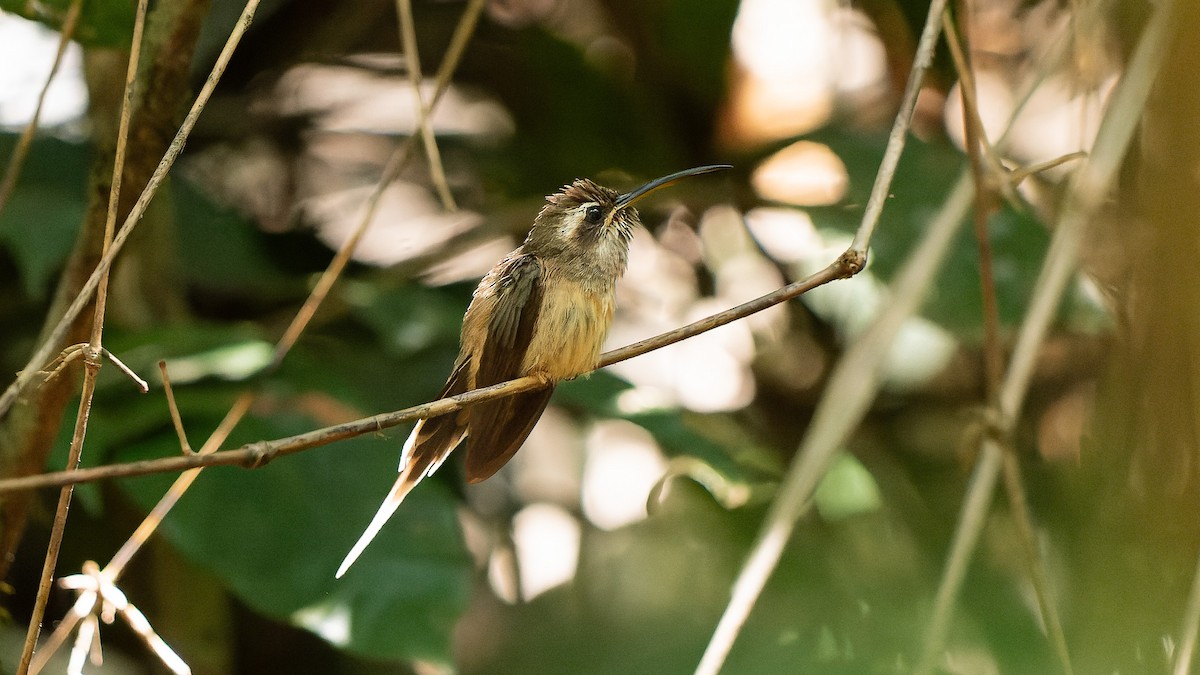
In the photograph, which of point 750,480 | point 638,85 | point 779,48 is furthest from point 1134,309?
point 779,48

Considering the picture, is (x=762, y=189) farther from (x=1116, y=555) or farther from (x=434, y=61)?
(x=1116, y=555)

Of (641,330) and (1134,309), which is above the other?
(1134,309)

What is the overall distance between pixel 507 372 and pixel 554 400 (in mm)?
1274

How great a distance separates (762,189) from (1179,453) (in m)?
2.44

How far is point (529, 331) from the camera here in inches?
82.2

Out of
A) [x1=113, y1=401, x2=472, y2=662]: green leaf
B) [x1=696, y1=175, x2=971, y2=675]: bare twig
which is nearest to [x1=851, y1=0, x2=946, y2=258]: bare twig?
[x1=696, y1=175, x2=971, y2=675]: bare twig

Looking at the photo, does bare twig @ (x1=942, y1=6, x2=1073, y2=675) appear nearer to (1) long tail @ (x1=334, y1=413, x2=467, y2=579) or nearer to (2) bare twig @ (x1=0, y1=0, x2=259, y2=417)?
(1) long tail @ (x1=334, y1=413, x2=467, y2=579)

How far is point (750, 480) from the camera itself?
2.94 m

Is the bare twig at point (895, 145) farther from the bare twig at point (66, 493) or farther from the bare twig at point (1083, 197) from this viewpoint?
the bare twig at point (66, 493)

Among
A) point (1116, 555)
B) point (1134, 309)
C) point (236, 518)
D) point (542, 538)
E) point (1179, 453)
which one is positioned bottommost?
point (542, 538)

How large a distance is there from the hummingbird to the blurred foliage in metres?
0.49

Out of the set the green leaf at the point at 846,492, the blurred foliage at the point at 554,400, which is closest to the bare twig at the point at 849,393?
the blurred foliage at the point at 554,400

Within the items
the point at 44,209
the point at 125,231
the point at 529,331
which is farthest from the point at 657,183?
the point at 44,209

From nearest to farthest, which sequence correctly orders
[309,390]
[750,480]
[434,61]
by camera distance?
1. [309,390]
2. [750,480]
3. [434,61]
